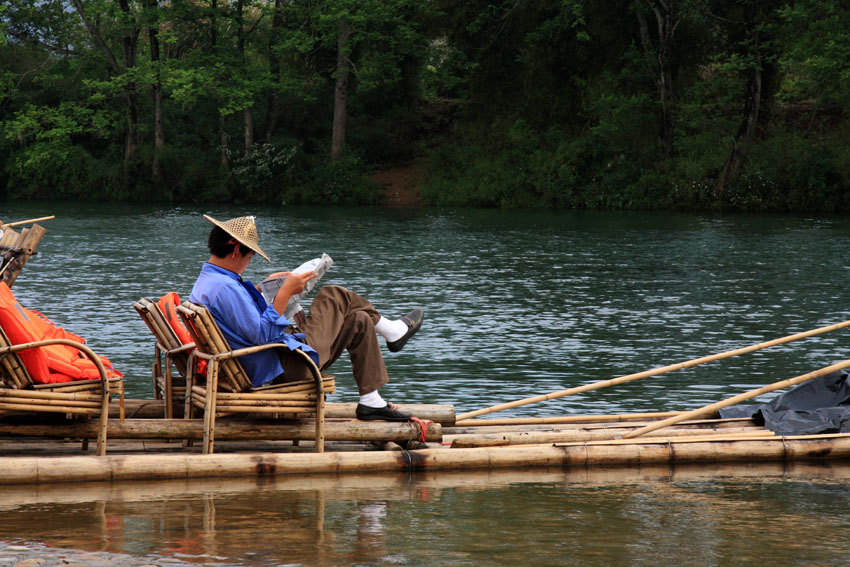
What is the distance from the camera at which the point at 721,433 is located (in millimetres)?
7805

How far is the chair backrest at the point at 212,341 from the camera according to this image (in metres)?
6.48

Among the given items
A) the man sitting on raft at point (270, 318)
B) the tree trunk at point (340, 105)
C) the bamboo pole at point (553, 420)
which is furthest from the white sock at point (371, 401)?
the tree trunk at point (340, 105)

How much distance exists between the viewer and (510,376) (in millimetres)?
11141

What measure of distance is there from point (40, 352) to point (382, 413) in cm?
202

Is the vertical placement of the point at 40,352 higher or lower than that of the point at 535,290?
higher

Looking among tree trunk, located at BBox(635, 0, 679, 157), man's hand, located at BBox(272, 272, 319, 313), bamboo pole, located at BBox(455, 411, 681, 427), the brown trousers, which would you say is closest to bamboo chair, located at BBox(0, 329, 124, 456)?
man's hand, located at BBox(272, 272, 319, 313)

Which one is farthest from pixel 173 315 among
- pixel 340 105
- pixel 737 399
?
pixel 340 105

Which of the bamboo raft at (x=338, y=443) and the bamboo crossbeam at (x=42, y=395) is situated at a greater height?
the bamboo crossbeam at (x=42, y=395)

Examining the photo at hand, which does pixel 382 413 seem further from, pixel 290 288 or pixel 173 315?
pixel 173 315

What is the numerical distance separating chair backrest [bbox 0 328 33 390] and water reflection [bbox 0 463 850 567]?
58 centimetres

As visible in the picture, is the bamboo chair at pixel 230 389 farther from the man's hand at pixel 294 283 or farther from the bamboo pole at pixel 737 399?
the bamboo pole at pixel 737 399

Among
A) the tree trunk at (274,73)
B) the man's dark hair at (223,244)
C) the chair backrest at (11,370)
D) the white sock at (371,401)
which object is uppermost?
the tree trunk at (274,73)

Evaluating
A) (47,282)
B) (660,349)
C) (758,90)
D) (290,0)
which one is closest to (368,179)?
(290,0)

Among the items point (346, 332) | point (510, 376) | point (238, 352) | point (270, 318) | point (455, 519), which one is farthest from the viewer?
point (510, 376)
